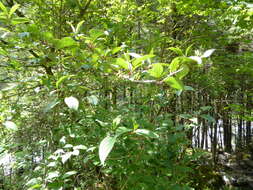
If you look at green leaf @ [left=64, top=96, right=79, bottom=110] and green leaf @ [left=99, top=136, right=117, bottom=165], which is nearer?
green leaf @ [left=99, top=136, right=117, bottom=165]

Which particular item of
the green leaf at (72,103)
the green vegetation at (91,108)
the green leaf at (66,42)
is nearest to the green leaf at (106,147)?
the green vegetation at (91,108)

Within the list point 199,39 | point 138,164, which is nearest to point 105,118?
point 138,164

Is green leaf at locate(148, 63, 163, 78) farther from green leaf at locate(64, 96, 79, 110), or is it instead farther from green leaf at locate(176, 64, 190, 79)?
green leaf at locate(64, 96, 79, 110)

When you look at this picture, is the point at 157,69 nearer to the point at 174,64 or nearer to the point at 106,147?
the point at 174,64

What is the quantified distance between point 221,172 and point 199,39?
363 centimetres

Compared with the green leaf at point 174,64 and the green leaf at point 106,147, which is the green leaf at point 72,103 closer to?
the green leaf at point 106,147

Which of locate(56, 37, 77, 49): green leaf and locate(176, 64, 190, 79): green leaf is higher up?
locate(56, 37, 77, 49): green leaf

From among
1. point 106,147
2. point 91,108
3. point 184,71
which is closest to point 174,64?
point 184,71

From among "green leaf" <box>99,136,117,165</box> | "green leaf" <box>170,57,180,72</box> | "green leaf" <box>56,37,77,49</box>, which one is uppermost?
"green leaf" <box>56,37,77,49</box>

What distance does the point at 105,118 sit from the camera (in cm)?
119

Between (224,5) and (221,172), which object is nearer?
(224,5)

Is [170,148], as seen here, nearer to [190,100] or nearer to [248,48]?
[190,100]

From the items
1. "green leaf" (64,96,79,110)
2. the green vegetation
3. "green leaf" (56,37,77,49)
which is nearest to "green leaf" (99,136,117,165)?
the green vegetation

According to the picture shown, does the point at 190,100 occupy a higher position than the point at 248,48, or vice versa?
the point at 248,48
